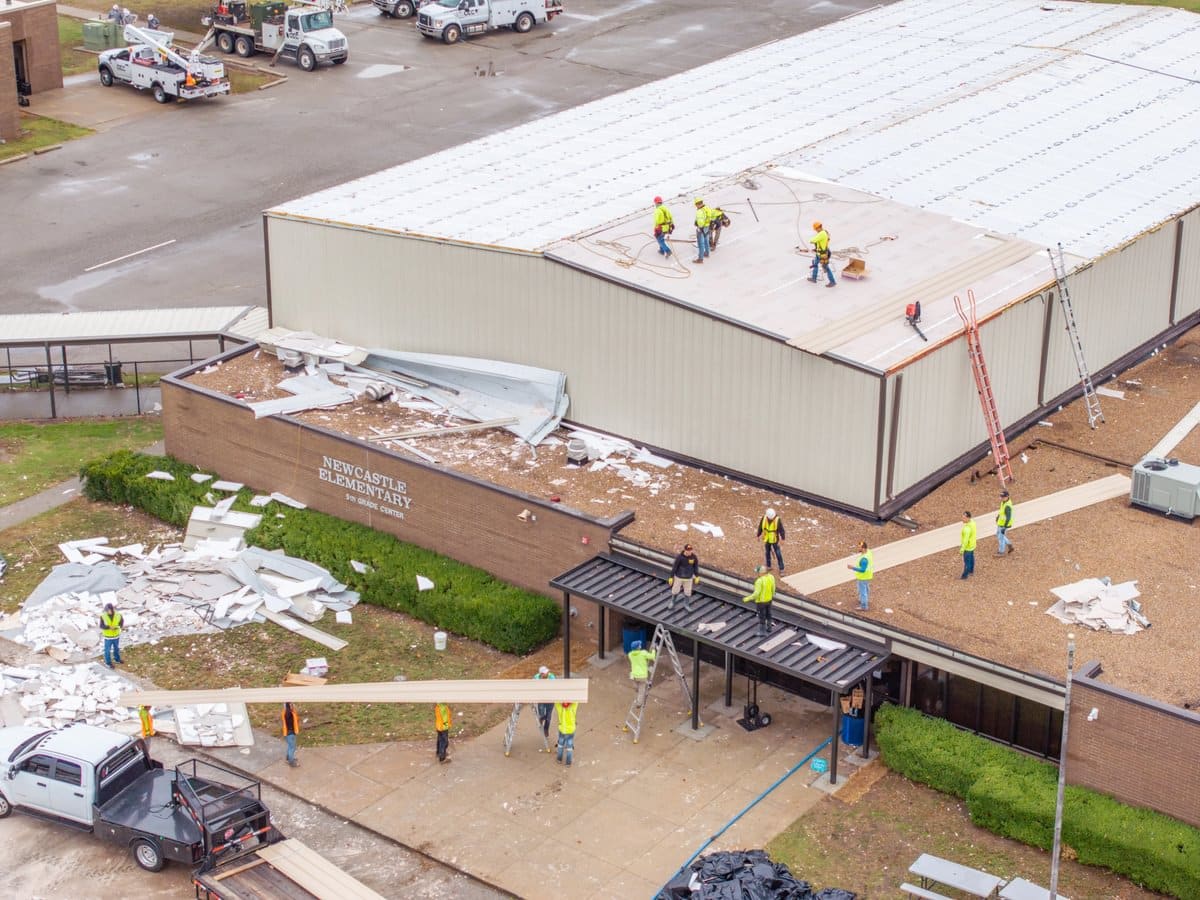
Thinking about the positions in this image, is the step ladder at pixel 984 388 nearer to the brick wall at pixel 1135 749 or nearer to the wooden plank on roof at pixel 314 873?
the brick wall at pixel 1135 749

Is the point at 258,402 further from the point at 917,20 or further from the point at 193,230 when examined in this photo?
the point at 917,20

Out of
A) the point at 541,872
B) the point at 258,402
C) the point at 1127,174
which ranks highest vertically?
the point at 1127,174

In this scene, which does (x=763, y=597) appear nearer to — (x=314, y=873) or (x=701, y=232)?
(x=314, y=873)

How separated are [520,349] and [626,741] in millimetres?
11441

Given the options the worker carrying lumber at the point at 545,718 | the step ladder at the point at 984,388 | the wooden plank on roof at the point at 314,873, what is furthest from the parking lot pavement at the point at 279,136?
the wooden plank on roof at the point at 314,873

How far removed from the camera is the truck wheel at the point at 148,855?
3206cm

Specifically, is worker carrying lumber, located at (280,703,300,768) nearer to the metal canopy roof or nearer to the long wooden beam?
the long wooden beam

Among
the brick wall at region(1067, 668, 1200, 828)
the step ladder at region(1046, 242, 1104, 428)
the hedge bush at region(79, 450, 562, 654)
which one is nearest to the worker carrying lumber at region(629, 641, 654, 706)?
the hedge bush at region(79, 450, 562, 654)

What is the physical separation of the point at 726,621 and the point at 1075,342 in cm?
1315

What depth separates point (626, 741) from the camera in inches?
1411

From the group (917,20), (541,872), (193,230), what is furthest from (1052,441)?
(193,230)

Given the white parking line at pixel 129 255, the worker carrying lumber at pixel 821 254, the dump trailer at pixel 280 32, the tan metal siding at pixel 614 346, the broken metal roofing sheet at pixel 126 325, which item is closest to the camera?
the tan metal siding at pixel 614 346

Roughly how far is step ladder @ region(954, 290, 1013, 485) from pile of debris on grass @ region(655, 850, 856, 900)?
41.4 ft

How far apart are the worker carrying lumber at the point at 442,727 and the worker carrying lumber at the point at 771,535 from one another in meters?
7.14
